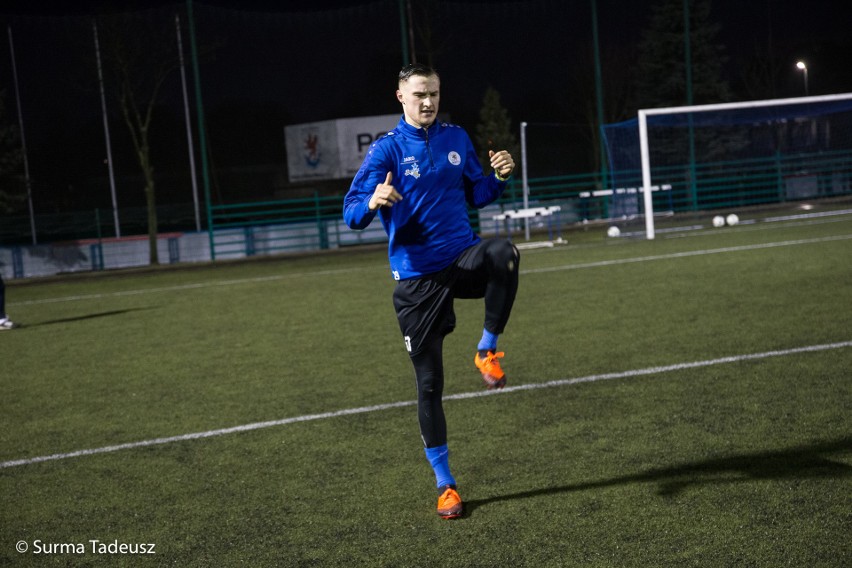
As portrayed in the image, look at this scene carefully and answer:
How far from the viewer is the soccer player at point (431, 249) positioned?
4391mm

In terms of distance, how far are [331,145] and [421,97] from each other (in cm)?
3687

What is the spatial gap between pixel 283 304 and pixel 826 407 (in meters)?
9.31

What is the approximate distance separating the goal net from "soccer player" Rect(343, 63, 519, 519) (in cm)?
2144

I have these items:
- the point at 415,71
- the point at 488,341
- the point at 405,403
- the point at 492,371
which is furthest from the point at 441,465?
the point at 405,403

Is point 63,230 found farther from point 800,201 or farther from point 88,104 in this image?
point 800,201

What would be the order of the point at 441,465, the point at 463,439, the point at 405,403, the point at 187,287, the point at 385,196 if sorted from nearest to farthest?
the point at 385,196 < the point at 441,465 < the point at 463,439 < the point at 405,403 < the point at 187,287

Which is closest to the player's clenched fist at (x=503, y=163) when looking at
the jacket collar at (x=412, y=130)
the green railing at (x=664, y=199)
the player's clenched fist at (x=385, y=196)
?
the jacket collar at (x=412, y=130)

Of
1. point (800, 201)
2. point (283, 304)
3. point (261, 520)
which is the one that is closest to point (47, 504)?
point (261, 520)

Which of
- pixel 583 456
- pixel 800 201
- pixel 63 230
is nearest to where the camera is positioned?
pixel 583 456

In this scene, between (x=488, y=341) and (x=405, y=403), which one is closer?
(x=488, y=341)

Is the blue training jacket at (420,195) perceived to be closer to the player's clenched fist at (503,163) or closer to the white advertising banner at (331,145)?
the player's clenched fist at (503,163)

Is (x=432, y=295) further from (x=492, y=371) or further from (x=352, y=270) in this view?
(x=352, y=270)

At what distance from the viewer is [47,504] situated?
4840 millimetres

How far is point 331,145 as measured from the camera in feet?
133
